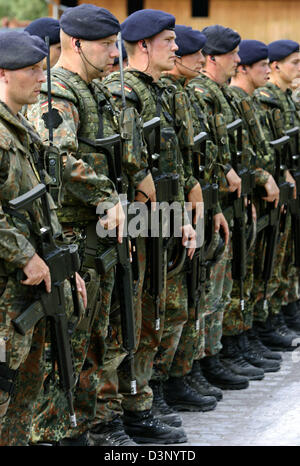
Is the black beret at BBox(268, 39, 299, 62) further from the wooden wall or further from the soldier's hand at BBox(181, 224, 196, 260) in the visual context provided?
the wooden wall

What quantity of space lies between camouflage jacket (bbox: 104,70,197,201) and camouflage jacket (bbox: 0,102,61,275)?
124 centimetres

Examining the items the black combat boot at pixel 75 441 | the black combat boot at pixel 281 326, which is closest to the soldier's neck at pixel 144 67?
the black combat boot at pixel 75 441

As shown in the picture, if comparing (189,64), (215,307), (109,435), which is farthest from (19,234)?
(215,307)

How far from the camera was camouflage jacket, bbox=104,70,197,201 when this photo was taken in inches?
205

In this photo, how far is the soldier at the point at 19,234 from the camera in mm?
3762

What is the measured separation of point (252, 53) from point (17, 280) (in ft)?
12.7

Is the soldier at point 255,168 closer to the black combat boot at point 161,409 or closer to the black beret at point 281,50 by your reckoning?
the black beret at point 281,50

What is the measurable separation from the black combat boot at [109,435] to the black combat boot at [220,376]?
1.39 meters

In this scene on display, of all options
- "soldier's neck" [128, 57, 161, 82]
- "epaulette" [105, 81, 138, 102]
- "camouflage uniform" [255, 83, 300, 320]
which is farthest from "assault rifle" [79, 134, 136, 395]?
"camouflage uniform" [255, 83, 300, 320]

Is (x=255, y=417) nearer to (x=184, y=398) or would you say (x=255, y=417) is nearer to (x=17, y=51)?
(x=184, y=398)

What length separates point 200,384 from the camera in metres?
6.11

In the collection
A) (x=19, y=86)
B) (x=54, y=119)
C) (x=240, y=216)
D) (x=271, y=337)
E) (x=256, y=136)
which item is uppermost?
(x=19, y=86)
